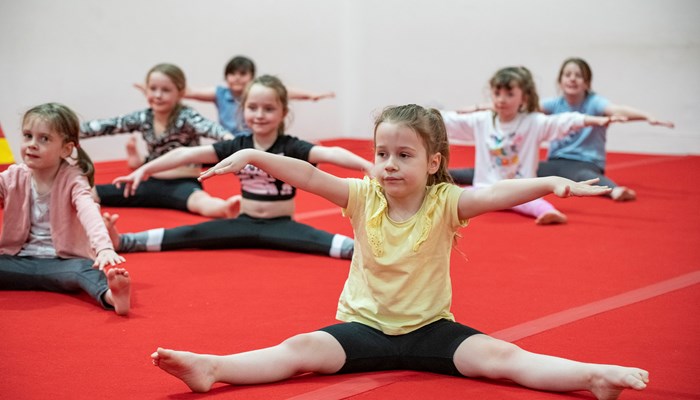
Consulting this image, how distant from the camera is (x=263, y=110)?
12.9 feet

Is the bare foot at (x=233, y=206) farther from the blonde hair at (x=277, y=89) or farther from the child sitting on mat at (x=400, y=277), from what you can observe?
the child sitting on mat at (x=400, y=277)

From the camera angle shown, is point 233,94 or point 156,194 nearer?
point 156,194

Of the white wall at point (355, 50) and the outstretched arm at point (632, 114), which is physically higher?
the white wall at point (355, 50)

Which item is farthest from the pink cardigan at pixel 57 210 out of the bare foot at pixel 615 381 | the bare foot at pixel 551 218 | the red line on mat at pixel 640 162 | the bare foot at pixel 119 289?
the red line on mat at pixel 640 162

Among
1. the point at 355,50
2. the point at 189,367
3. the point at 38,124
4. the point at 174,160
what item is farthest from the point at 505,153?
the point at 355,50

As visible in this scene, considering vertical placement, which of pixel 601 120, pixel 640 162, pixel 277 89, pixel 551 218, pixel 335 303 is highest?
pixel 277 89

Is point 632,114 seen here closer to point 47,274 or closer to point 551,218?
point 551,218

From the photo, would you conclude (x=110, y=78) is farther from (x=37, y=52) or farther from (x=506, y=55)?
(x=506, y=55)

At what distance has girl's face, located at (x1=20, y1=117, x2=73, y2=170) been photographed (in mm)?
3195

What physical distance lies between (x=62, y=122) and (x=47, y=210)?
32 cm

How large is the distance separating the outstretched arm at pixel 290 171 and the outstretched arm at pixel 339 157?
1121 millimetres

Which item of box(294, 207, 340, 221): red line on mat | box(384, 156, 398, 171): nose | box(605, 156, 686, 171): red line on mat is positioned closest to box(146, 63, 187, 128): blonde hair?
box(294, 207, 340, 221): red line on mat

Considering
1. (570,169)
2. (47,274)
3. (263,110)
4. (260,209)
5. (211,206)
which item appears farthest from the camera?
(570,169)

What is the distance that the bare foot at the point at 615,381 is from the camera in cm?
201
